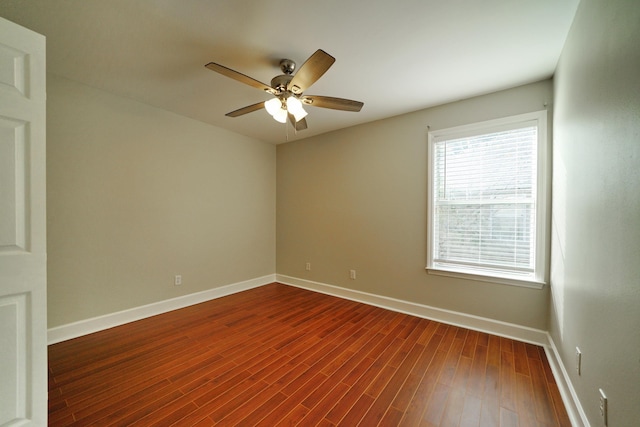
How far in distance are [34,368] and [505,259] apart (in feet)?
12.1

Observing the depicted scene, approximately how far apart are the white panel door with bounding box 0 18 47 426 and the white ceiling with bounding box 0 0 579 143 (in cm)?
72

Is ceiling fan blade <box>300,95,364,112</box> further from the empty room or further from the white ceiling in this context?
the white ceiling

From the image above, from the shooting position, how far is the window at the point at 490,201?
2439mm

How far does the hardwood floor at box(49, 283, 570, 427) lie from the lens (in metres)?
1.56

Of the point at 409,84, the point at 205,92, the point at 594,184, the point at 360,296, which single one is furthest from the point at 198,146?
the point at 594,184

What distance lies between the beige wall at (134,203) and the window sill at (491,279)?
9.78 feet

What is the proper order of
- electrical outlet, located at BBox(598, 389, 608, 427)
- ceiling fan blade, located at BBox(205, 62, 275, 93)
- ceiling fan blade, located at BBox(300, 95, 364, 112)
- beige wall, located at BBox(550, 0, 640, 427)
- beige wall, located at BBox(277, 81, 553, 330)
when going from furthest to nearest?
beige wall, located at BBox(277, 81, 553, 330)
ceiling fan blade, located at BBox(300, 95, 364, 112)
ceiling fan blade, located at BBox(205, 62, 275, 93)
electrical outlet, located at BBox(598, 389, 608, 427)
beige wall, located at BBox(550, 0, 640, 427)

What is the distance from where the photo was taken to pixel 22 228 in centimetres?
121

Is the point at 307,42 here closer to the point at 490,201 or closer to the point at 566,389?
the point at 490,201

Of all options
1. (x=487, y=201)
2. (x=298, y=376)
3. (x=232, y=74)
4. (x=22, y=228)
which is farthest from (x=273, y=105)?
(x=487, y=201)

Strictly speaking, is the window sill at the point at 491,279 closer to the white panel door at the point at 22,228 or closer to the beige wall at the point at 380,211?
the beige wall at the point at 380,211

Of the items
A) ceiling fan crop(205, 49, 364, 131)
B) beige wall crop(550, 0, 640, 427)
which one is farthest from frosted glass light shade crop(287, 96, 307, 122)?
beige wall crop(550, 0, 640, 427)

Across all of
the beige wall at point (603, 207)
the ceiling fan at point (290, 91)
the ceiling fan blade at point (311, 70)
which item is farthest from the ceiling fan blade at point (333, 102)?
the beige wall at point (603, 207)

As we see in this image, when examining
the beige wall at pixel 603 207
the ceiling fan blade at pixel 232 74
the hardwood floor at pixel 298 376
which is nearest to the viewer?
the beige wall at pixel 603 207
